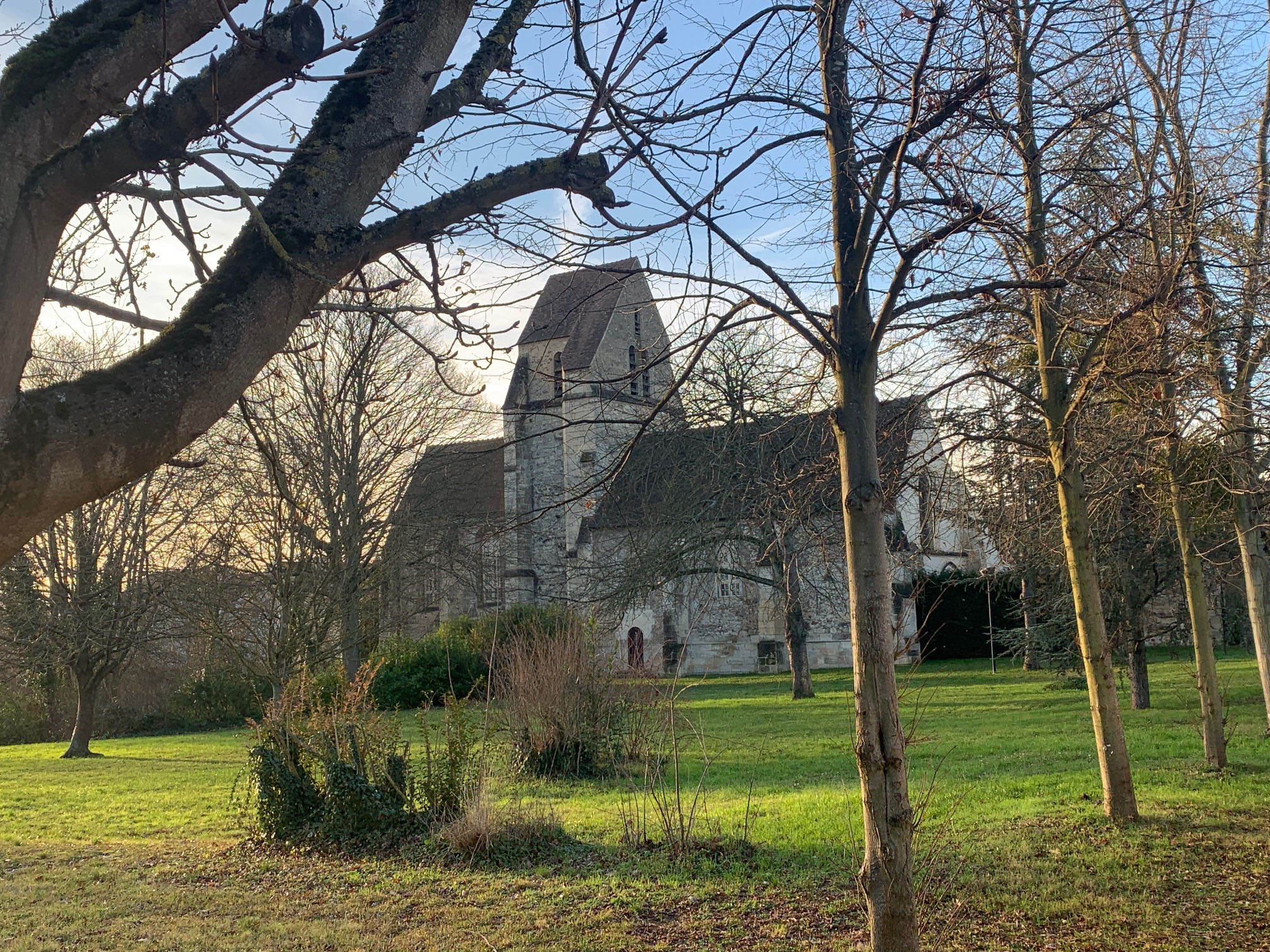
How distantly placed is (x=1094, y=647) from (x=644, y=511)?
16.0m

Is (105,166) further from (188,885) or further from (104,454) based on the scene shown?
(188,885)

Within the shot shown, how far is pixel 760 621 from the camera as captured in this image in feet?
109

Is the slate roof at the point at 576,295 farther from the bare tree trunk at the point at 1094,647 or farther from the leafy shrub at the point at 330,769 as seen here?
the leafy shrub at the point at 330,769

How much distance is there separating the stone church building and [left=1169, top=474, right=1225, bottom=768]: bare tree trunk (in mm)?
2060

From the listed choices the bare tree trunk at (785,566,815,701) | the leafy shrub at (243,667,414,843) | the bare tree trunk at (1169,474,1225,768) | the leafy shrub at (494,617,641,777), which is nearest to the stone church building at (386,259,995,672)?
the bare tree trunk at (785,566,815,701)

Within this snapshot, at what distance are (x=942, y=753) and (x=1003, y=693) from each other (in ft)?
29.3

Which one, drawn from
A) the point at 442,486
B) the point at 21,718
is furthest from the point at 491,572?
the point at 21,718

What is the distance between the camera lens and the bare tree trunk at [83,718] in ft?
66.5

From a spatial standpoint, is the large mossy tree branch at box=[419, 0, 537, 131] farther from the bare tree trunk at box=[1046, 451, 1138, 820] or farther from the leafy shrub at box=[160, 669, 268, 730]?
the leafy shrub at box=[160, 669, 268, 730]

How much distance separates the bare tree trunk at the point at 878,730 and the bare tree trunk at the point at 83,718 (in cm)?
2049

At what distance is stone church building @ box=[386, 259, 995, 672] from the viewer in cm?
543

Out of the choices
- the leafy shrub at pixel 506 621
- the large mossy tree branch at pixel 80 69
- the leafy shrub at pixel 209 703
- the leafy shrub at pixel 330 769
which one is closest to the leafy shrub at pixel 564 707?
the leafy shrub at pixel 330 769

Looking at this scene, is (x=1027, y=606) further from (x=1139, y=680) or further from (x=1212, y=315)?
(x=1212, y=315)

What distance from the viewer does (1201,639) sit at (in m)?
9.30
